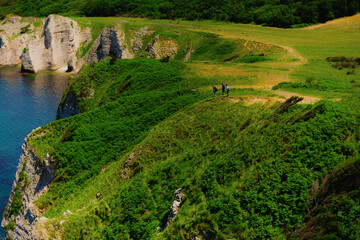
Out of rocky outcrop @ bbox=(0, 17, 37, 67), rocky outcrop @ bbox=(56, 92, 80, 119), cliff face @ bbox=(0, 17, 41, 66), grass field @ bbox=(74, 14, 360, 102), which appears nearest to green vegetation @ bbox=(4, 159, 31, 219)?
rocky outcrop @ bbox=(56, 92, 80, 119)

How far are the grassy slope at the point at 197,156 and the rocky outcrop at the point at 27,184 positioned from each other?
1785 mm

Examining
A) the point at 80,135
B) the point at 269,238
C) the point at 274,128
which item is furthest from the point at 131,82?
the point at 269,238

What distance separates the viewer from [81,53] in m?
108

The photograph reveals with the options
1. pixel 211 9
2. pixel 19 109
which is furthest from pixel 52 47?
pixel 211 9

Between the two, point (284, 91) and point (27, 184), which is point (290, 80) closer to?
point (284, 91)

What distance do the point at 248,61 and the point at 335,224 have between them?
4697cm

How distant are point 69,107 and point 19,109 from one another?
A: 2172cm

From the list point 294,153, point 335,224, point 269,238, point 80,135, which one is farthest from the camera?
point 80,135

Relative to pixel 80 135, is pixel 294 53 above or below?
above

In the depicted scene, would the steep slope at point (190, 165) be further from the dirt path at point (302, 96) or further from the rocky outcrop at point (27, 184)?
the dirt path at point (302, 96)

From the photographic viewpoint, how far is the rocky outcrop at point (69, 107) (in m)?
55.4

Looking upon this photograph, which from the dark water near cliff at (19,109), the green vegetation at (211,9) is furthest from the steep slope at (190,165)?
the green vegetation at (211,9)

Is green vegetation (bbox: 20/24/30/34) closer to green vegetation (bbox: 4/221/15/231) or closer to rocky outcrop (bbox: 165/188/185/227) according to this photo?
green vegetation (bbox: 4/221/15/231)

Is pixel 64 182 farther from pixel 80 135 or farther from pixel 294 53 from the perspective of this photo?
pixel 294 53
